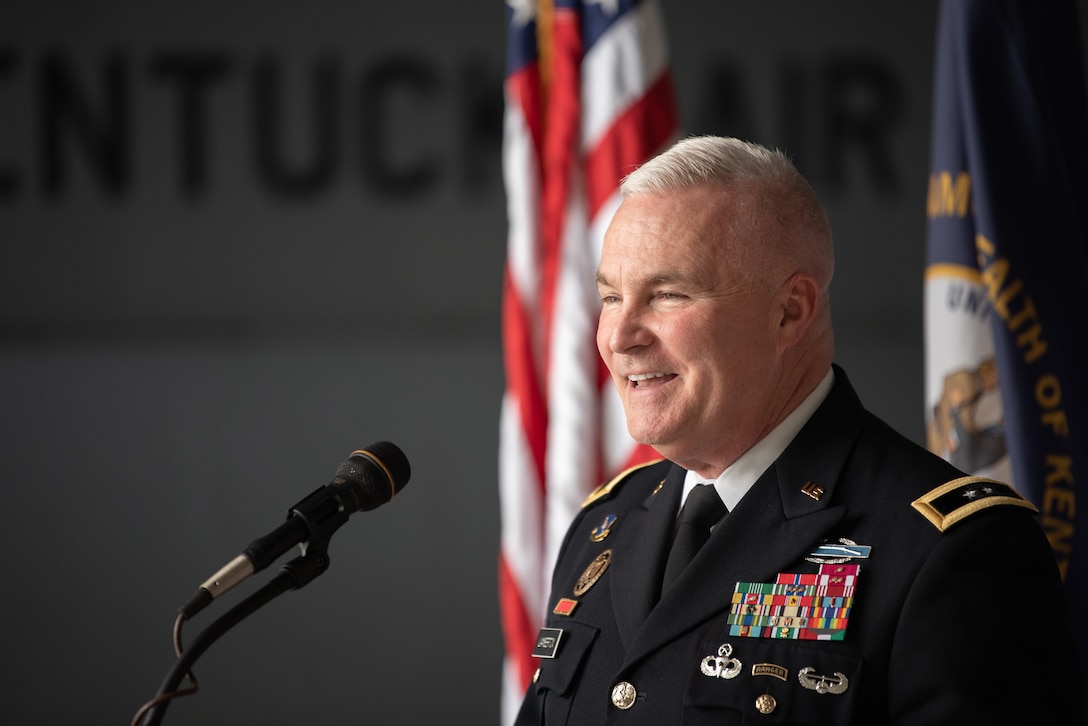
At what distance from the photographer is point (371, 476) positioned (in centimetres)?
Result: 117

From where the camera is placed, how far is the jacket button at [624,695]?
1255 millimetres

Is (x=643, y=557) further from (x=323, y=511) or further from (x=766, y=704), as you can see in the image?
(x=323, y=511)

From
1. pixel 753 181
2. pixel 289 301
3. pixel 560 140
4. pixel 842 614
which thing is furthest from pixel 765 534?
pixel 289 301

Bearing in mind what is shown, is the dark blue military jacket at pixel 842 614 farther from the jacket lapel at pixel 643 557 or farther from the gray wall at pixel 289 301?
the gray wall at pixel 289 301

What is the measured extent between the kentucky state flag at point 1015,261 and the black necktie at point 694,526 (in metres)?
0.81

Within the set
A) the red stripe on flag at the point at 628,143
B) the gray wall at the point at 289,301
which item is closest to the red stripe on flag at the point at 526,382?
the red stripe on flag at the point at 628,143

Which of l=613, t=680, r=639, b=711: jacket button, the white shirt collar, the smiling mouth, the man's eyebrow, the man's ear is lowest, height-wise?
l=613, t=680, r=639, b=711: jacket button

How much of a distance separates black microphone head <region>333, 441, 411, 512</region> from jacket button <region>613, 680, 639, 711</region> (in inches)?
13.1

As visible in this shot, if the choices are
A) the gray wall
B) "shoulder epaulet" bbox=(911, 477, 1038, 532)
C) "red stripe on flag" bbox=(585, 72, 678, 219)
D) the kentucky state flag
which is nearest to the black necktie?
"shoulder epaulet" bbox=(911, 477, 1038, 532)

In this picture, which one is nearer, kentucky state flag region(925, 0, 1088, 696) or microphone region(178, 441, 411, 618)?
microphone region(178, 441, 411, 618)

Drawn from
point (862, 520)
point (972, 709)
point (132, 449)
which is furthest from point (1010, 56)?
point (132, 449)

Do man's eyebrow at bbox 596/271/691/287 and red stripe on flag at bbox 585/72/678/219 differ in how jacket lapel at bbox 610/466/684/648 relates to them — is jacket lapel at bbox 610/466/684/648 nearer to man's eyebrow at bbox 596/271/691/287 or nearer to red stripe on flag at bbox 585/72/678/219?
man's eyebrow at bbox 596/271/691/287

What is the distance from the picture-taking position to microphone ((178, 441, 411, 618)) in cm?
→ 106

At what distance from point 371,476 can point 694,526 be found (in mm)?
399
